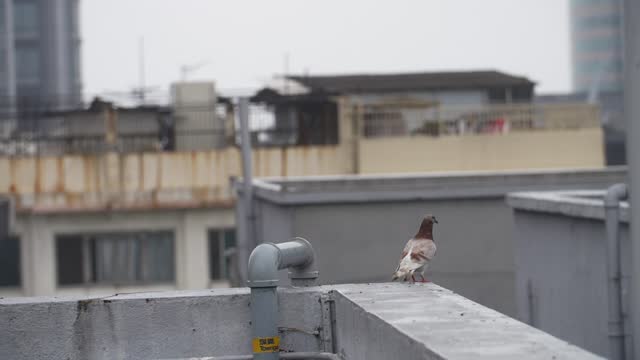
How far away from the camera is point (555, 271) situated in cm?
1445

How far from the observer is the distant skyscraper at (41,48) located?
89.9 meters

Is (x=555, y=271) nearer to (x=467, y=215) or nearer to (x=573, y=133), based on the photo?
(x=467, y=215)

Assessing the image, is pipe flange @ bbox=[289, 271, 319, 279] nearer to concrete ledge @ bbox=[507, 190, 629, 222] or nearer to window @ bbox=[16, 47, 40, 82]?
concrete ledge @ bbox=[507, 190, 629, 222]

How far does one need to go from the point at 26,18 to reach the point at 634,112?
354 ft

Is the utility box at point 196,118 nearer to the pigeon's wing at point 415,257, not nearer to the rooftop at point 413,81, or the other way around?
the rooftop at point 413,81

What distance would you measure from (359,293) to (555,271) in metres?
7.59

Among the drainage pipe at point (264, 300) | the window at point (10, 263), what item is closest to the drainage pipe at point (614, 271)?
the drainage pipe at point (264, 300)

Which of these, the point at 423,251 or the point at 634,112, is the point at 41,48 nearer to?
the point at 423,251

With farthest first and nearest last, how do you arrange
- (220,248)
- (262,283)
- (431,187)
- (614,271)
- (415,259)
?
1. (220,248)
2. (431,187)
3. (614,271)
4. (415,259)
5. (262,283)

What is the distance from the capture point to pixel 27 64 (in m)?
111

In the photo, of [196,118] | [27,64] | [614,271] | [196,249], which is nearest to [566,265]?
[614,271]

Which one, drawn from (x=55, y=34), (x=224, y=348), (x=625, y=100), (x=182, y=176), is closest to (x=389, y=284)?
(x=224, y=348)

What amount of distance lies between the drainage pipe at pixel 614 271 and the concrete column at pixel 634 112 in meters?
5.18

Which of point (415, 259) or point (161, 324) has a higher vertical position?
point (415, 259)
